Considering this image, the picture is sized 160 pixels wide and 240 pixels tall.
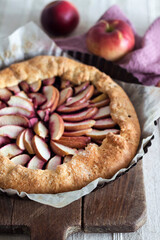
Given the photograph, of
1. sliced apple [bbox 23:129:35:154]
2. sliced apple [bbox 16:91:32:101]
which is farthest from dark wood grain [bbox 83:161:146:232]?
sliced apple [bbox 16:91:32:101]

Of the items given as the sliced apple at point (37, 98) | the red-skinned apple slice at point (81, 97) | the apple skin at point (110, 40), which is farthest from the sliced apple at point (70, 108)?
the apple skin at point (110, 40)

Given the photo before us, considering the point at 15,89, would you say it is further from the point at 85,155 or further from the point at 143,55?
the point at 143,55

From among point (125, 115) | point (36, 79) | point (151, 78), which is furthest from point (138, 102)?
point (36, 79)

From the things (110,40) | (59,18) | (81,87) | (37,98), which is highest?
(59,18)

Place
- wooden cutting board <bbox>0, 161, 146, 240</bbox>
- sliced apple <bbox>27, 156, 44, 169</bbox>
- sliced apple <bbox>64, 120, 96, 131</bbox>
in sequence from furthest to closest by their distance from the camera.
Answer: sliced apple <bbox>64, 120, 96, 131</bbox> → sliced apple <bbox>27, 156, 44, 169</bbox> → wooden cutting board <bbox>0, 161, 146, 240</bbox>

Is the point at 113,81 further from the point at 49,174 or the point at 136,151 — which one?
the point at 49,174

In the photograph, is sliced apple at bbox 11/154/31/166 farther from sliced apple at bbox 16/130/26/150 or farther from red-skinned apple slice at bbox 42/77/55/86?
red-skinned apple slice at bbox 42/77/55/86

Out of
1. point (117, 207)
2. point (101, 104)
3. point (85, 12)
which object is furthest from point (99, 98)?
point (85, 12)
